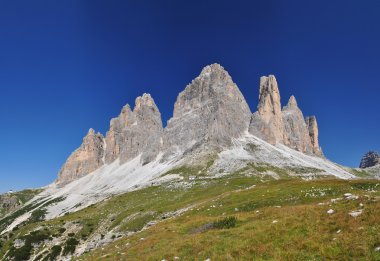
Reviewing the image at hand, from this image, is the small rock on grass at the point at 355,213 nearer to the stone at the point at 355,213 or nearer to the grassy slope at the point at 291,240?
the stone at the point at 355,213

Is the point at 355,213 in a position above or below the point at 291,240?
above

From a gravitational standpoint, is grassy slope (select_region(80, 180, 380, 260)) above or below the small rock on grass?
below

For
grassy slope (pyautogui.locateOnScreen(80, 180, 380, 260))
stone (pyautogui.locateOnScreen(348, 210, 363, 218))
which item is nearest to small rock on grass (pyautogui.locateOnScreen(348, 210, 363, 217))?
stone (pyautogui.locateOnScreen(348, 210, 363, 218))

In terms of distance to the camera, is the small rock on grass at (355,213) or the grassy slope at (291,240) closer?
the grassy slope at (291,240)

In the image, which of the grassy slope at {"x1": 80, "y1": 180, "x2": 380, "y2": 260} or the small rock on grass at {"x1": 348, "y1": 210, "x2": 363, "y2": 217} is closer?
the grassy slope at {"x1": 80, "y1": 180, "x2": 380, "y2": 260}

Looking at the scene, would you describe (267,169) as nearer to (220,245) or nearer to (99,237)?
(99,237)

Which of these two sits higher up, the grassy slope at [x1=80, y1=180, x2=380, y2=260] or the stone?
the stone

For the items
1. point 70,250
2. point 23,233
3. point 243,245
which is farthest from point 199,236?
point 23,233

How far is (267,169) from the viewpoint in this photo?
148m

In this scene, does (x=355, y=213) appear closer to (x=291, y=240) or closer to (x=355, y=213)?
(x=355, y=213)

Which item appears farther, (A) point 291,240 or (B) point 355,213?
(B) point 355,213

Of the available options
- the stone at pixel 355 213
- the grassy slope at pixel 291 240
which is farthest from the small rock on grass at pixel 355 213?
the grassy slope at pixel 291 240

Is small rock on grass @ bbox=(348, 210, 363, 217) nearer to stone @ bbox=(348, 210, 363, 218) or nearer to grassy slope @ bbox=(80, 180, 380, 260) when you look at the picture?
stone @ bbox=(348, 210, 363, 218)

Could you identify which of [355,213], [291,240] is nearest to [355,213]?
[355,213]
